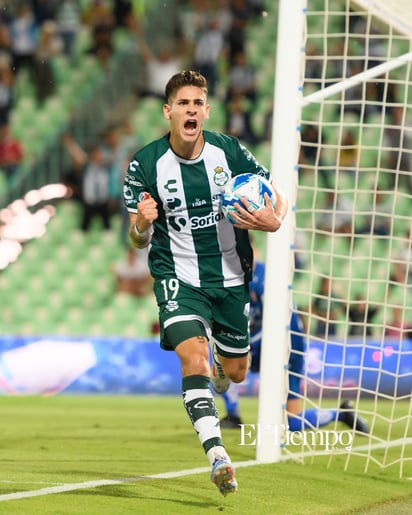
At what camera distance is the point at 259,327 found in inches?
349

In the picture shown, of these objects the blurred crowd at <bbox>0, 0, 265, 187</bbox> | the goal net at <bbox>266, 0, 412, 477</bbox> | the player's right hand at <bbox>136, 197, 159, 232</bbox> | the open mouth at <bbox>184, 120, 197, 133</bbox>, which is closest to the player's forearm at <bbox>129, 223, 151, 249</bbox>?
the player's right hand at <bbox>136, 197, 159, 232</bbox>

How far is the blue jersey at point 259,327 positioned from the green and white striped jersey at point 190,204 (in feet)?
7.76

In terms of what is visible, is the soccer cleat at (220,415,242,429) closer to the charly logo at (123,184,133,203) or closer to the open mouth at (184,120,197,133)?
the charly logo at (123,184,133,203)

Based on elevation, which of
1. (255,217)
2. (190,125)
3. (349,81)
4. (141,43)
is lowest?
(255,217)

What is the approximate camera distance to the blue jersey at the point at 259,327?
8211 millimetres

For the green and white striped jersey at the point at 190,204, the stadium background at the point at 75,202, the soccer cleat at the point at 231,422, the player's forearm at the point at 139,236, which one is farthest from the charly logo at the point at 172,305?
the stadium background at the point at 75,202

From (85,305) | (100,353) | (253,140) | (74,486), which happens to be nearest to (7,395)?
(100,353)

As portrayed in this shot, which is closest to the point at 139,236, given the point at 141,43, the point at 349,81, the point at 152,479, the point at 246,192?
the point at 246,192

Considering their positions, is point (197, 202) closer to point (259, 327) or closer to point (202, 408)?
point (202, 408)

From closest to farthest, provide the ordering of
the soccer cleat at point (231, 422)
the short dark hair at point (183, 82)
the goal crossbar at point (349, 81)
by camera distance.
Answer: the short dark hair at point (183, 82) < the goal crossbar at point (349, 81) < the soccer cleat at point (231, 422)

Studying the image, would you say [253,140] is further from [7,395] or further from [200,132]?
[200,132]

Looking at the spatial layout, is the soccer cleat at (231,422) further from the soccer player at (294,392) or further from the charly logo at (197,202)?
the charly logo at (197,202)

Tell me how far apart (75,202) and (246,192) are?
9771 mm

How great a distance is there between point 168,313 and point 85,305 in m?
9.31
